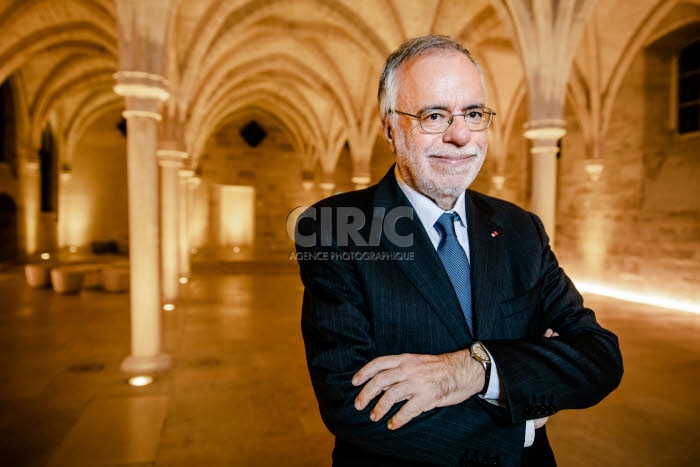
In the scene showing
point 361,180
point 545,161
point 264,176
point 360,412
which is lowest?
point 360,412

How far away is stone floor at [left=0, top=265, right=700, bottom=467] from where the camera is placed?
372 centimetres

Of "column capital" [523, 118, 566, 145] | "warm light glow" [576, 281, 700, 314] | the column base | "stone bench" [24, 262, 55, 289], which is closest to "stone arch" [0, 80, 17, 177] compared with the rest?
"stone bench" [24, 262, 55, 289]

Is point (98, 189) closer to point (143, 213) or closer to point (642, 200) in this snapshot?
point (143, 213)

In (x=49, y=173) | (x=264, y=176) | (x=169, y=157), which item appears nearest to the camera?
(x=169, y=157)

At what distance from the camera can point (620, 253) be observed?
12.5m

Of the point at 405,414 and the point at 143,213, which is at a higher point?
the point at 143,213

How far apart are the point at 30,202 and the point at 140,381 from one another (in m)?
15.5

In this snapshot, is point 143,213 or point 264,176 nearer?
point 143,213

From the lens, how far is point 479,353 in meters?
1.34

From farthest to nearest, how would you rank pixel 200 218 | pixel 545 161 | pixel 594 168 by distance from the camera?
1. pixel 200 218
2. pixel 594 168
3. pixel 545 161

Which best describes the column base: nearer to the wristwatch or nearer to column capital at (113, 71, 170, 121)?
column capital at (113, 71, 170, 121)

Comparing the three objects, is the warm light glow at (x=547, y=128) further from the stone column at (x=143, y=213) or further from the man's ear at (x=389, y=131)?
the man's ear at (x=389, y=131)

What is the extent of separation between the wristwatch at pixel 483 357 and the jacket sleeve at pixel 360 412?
7 cm

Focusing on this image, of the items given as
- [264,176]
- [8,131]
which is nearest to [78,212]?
[8,131]
